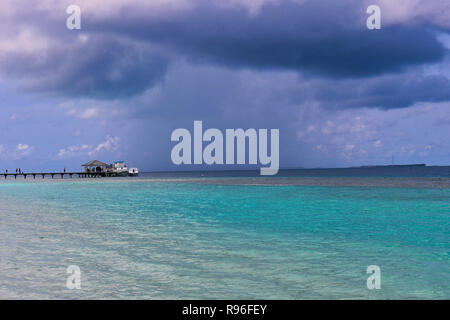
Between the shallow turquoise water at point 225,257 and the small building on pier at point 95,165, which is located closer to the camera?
the shallow turquoise water at point 225,257

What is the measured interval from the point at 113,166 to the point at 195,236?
3999 inches

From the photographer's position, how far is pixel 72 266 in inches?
328

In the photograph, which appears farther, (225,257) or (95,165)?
(95,165)

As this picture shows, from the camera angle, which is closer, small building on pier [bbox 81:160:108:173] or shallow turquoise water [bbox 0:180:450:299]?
shallow turquoise water [bbox 0:180:450:299]

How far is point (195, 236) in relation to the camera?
12.4 metres

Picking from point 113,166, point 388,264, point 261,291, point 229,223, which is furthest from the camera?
point 113,166

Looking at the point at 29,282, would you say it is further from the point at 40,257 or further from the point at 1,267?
the point at 40,257

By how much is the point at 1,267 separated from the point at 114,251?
2.61 meters
